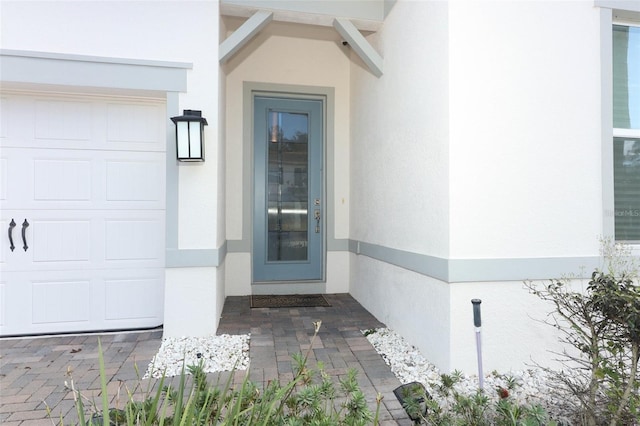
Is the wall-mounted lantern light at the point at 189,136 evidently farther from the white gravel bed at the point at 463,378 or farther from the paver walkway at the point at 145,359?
the white gravel bed at the point at 463,378

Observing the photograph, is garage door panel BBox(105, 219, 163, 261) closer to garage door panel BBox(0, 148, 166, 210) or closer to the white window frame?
garage door panel BBox(0, 148, 166, 210)

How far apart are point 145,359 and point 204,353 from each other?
1.54 ft

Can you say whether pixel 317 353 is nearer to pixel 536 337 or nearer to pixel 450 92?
pixel 536 337

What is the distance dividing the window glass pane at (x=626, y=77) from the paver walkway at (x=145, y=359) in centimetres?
286

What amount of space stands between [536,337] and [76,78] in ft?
14.6

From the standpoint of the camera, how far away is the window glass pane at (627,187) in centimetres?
297

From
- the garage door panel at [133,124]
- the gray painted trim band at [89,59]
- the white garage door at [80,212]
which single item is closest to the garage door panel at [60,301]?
the white garage door at [80,212]

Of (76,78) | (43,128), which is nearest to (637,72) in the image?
(76,78)

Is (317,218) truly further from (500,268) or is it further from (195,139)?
(500,268)

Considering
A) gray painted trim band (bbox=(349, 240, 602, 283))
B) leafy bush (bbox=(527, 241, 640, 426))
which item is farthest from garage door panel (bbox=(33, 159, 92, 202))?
leafy bush (bbox=(527, 241, 640, 426))

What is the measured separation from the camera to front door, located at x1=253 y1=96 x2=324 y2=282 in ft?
16.2

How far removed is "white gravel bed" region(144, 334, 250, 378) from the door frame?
158cm

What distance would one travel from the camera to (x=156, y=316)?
373 cm

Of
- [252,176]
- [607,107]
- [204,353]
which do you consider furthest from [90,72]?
[607,107]
